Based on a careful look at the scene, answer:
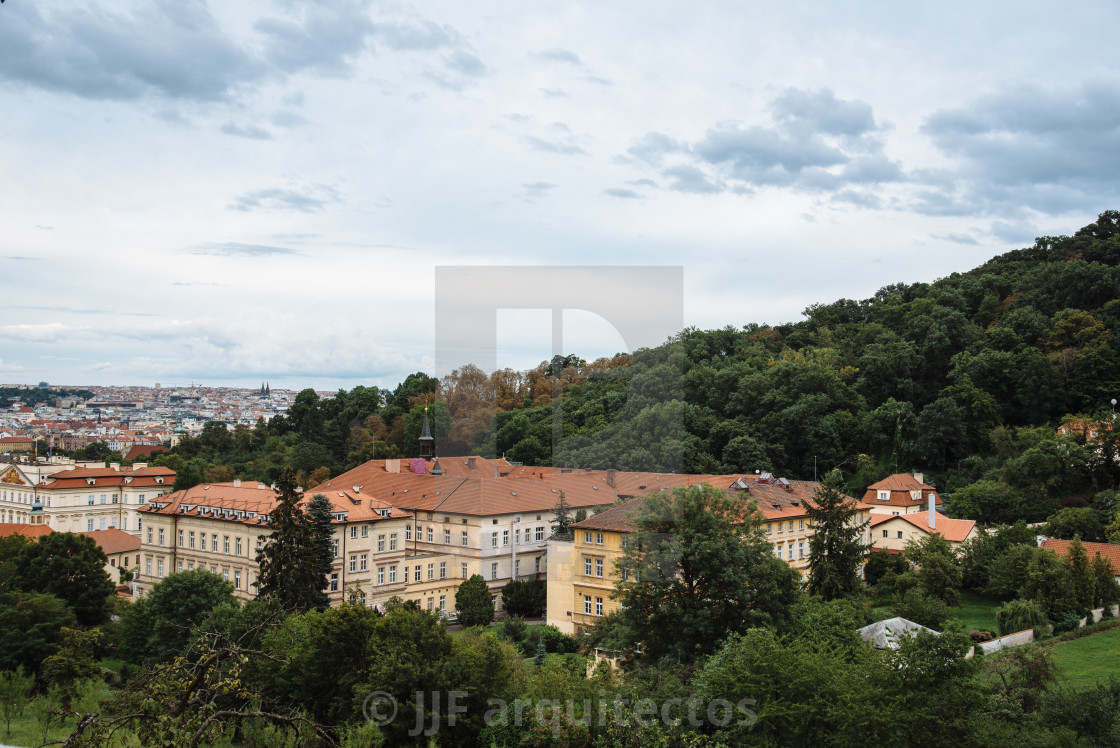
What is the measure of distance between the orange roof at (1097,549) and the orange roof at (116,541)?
1634 inches

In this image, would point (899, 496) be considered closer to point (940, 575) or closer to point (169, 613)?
point (940, 575)

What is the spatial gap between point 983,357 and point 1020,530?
21220 mm

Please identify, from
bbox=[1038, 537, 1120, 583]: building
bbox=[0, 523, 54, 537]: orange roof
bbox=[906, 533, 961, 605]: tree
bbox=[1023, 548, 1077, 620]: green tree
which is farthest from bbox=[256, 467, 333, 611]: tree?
bbox=[1038, 537, 1120, 583]: building

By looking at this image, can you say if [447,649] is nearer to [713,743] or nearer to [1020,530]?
[713,743]

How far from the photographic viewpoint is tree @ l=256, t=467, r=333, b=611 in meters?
27.6

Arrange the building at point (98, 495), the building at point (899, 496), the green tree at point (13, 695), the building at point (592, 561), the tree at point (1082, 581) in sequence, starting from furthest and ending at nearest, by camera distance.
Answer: the building at point (98, 495), the building at point (899, 496), the building at point (592, 561), the tree at point (1082, 581), the green tree at point (13, 695)

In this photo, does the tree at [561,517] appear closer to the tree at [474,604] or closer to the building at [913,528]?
the tree at [474,604]

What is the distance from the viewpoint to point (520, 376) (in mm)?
66625

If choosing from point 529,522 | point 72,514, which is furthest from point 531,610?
point 72,514

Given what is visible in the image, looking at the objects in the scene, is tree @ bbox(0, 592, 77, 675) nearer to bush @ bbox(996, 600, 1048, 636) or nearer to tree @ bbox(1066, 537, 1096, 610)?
bush @ bbox(996, 600, 1048, 636)

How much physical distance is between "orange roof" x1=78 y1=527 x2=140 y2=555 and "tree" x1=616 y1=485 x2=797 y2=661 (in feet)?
108

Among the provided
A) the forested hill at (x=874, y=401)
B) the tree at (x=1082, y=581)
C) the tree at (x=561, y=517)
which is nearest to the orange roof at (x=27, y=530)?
the forested hill at (x=874, y=401)

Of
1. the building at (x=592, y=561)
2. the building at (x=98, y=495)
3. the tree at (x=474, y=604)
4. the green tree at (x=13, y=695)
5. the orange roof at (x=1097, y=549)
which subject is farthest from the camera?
the building at (x=98, y=495)

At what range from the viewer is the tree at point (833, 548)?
2991 centimetres
